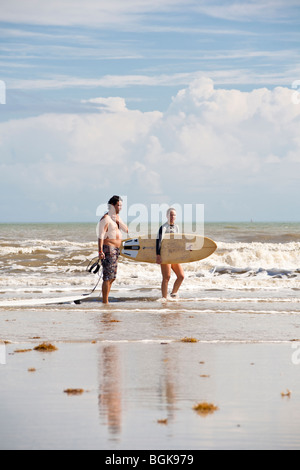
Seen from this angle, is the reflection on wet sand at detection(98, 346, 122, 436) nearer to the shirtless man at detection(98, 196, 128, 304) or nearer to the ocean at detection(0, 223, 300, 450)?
the ocean at detection(0, 223, 300, 450)

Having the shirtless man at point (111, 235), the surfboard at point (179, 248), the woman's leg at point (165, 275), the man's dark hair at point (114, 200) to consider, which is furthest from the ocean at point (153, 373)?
the man's dark hair at point (114, 200)

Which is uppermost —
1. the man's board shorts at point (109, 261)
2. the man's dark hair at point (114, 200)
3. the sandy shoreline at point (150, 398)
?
the man's dark hair at point (114, 200)

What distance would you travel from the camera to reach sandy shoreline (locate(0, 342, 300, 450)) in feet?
14.2

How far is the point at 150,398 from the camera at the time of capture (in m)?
5.33

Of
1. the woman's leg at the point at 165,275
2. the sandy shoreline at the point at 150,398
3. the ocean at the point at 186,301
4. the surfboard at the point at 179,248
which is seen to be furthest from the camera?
the surfboard at the point at 179,248

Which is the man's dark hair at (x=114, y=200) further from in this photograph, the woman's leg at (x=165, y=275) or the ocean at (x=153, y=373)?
the ocean at (x=153, y=373)

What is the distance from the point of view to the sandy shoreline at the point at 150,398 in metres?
4.32

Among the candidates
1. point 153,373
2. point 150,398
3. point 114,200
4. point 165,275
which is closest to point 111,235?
point 114,200

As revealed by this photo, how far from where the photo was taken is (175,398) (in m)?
5.32

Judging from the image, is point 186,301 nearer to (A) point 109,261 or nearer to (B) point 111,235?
(A) point 109,261

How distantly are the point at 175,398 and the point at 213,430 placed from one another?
87cm

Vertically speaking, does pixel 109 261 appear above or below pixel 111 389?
above

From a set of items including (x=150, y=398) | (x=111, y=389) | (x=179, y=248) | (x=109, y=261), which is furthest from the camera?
(x=179, y=248)
